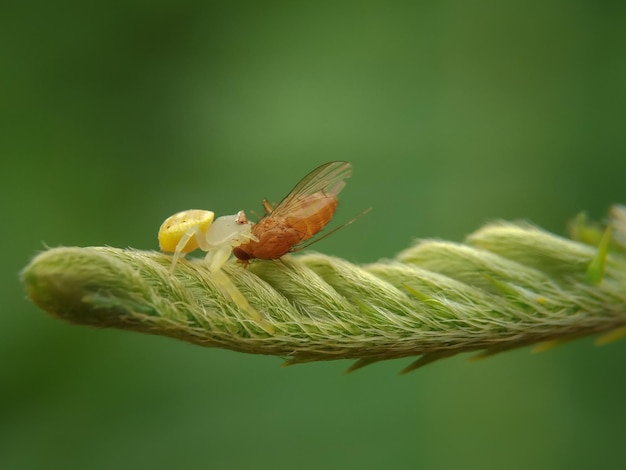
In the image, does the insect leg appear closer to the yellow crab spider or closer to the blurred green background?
the yellow crab spider

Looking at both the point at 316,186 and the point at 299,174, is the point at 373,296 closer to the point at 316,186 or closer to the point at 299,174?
the point at 316,186

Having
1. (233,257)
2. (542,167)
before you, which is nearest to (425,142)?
(542,167)

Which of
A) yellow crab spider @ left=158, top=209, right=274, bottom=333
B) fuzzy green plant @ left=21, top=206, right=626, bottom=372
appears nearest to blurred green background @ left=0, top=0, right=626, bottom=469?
yellow crab spider @ left=158, top=209, right=274, bottom=333

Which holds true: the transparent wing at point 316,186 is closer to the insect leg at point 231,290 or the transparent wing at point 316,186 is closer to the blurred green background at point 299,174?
the insect leg at point 231,290

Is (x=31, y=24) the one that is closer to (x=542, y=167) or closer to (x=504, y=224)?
(x=542, y=167)

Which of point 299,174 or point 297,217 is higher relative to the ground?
point 299,174

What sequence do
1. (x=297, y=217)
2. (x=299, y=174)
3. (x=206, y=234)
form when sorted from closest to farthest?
(x=297, y=217) → (x=206, y=234) → (x=299, y=174)

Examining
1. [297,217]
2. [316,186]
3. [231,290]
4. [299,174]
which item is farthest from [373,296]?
[299,174]
